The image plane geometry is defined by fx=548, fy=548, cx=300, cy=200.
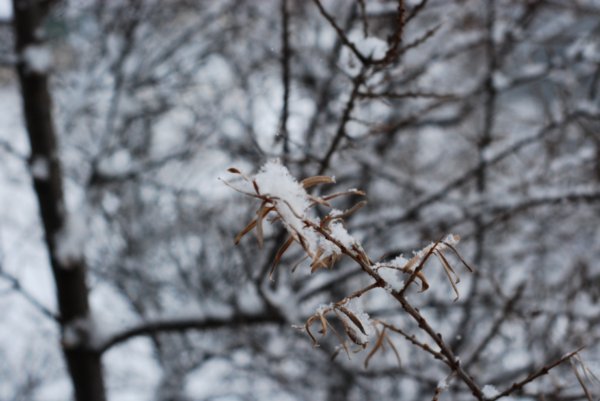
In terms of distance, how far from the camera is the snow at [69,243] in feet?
11.5

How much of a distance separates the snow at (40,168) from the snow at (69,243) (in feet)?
1.02

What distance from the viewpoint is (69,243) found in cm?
354

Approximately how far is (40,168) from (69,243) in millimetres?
519

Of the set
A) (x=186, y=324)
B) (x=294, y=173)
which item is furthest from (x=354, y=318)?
(x=186, y=324)

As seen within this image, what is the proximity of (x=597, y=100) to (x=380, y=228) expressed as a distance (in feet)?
5.17

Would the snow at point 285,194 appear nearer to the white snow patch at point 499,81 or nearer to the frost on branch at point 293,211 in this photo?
the frost on branch at point 293,211

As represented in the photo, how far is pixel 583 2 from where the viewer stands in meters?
4.71

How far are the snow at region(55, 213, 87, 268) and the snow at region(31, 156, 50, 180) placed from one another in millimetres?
312

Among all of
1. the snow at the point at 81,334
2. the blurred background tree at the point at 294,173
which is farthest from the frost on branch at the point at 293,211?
the snow at the point at 81,334

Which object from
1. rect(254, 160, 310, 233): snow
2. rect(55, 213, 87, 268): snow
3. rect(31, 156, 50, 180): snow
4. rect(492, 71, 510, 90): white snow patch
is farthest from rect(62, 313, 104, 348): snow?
rect(492, 71, 510, 90): white snow patch

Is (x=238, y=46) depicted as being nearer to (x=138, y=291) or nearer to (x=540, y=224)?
(x=138, y=291)

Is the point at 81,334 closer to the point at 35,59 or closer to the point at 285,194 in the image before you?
the point at 35,59

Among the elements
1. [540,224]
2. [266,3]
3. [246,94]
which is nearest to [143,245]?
[246,94]

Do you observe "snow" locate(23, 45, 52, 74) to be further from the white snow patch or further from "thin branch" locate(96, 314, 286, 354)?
the white snow patch
